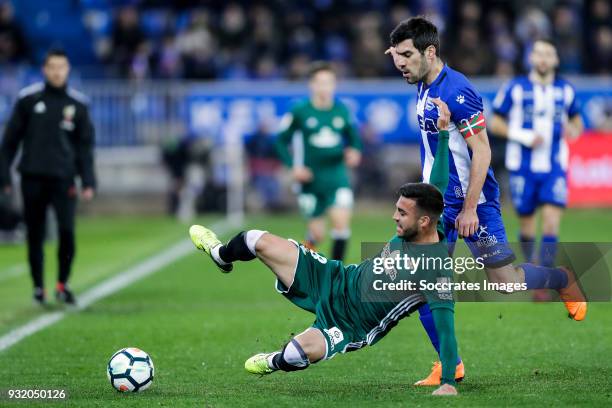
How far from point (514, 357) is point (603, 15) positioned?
2029 centimetres

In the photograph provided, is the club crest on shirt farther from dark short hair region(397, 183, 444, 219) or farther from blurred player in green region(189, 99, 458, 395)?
dark short hair region(397, 183, 444, 219)

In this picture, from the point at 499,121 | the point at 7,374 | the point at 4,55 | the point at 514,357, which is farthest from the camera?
the point at 4,55

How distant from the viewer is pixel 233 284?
14195mm

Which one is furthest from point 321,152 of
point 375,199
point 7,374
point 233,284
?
point 375,199

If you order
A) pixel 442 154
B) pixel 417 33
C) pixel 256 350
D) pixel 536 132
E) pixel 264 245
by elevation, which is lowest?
pixel 256 350

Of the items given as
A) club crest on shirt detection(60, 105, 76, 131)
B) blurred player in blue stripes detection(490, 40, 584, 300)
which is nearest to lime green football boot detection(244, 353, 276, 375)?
blurred player in blue stripes detection(490, 40, 584, 300)

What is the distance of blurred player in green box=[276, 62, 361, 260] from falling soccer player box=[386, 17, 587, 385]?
5978mm

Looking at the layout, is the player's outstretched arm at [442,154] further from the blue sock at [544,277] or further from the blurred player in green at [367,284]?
the blue sock at [544,277]

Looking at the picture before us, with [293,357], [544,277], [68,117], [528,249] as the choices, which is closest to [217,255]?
[293,357]

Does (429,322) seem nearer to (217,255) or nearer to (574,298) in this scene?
(574,298)

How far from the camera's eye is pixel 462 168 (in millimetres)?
7949

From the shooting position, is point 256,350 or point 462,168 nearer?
point 462,168

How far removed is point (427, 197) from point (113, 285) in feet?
24.6

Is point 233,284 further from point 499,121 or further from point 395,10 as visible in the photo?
point 395,10
